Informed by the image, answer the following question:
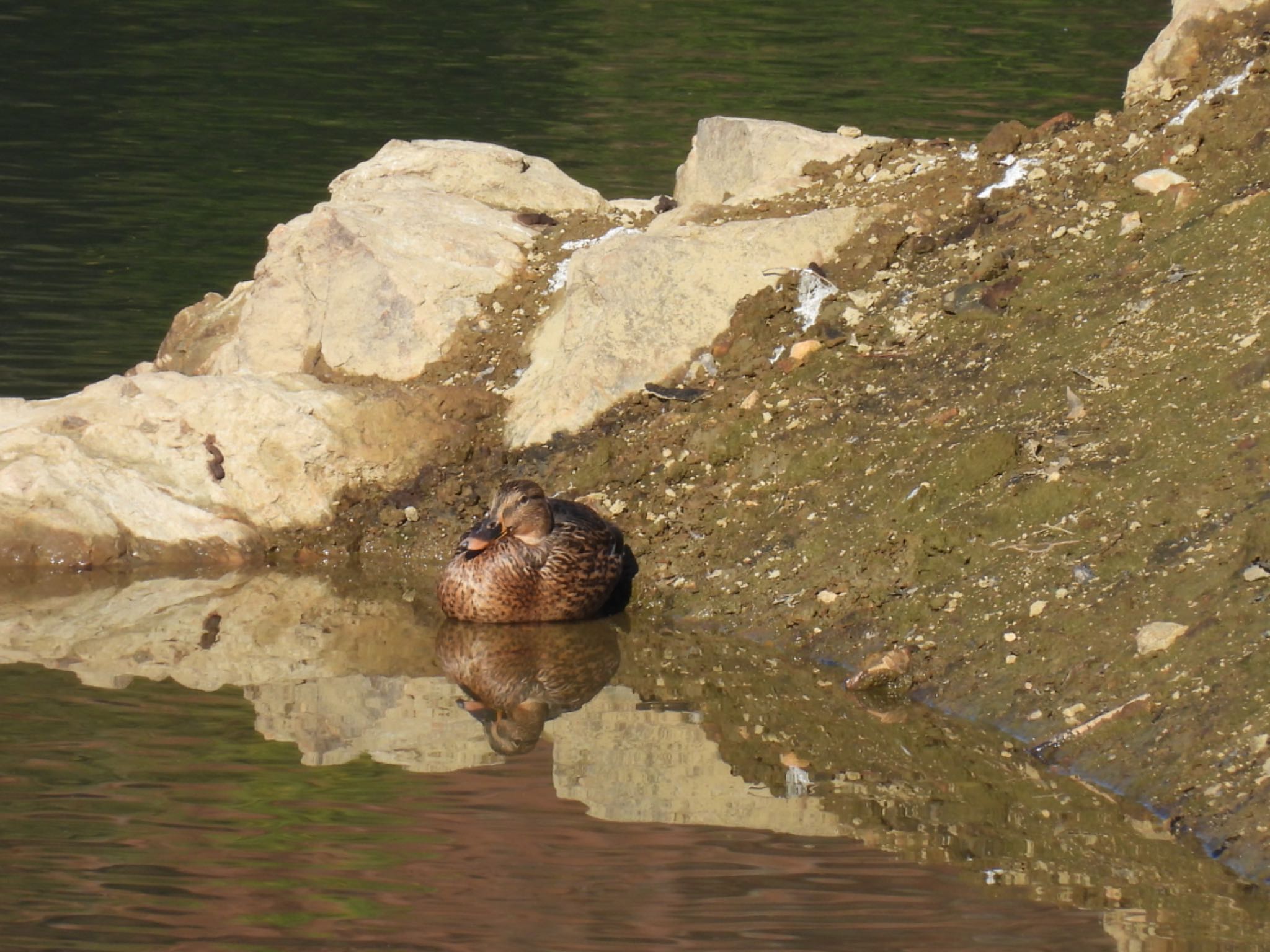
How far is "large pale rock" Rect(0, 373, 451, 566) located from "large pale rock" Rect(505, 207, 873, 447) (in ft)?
2.35

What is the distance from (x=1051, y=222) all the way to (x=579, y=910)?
599 centimetres

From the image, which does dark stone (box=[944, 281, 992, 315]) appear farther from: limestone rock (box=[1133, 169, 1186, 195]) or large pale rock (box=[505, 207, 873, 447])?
limestone rock (box=[1133, 169, 1186, 195])

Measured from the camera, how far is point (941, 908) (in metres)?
6.40

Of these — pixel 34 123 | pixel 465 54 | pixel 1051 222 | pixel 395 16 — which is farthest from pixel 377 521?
pixel 395 16

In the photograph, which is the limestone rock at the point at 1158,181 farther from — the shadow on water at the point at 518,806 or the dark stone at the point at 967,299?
the shadow on water at the point at 518,806

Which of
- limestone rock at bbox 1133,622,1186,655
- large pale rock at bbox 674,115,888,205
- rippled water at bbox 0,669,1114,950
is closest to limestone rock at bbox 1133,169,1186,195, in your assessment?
large pale rock at bbox 674,115,888,205

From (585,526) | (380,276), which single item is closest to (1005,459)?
(585,526)

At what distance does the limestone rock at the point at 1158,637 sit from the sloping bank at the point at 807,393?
17mm

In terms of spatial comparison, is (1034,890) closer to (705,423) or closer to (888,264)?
(705,423)

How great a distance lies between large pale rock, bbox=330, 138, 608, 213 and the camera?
13.0m

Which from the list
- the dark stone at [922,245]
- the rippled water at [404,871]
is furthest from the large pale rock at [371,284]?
the rippled water at [404,871]

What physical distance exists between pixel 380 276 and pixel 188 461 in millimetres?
1689

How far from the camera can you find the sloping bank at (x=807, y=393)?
28.8ft

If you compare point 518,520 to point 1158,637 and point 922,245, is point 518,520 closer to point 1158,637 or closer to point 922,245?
point 922,245
